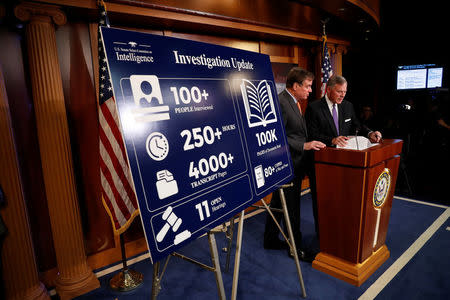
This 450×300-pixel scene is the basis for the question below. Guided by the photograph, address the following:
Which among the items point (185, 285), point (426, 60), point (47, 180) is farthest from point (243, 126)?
point (426, 60)

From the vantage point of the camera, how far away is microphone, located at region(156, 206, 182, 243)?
98cm

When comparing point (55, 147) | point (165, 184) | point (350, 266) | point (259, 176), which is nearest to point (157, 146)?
point (165, 184)

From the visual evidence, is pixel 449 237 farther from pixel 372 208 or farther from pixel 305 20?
pixel 305 20

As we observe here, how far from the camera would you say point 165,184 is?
1022 mm

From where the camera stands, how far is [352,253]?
7.07 ft

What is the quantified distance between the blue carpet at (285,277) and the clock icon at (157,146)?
1.60 metres

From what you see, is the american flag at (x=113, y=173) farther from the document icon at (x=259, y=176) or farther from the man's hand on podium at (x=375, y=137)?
the man's hand on podium at (x=375, y=137)

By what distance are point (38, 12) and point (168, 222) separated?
2.09m

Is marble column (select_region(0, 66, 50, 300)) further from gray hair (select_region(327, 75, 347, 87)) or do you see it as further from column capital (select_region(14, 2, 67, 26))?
gray hair (select_region(327, 75, 347, 87))

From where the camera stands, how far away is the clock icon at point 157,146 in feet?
3.25

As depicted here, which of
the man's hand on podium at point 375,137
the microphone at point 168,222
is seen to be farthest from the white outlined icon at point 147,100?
the man's hand on podium at point 375,137

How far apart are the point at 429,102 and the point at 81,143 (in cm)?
A: 658

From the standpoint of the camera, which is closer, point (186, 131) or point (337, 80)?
point (186, 131)

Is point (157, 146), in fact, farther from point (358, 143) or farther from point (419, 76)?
point (419, 76)
